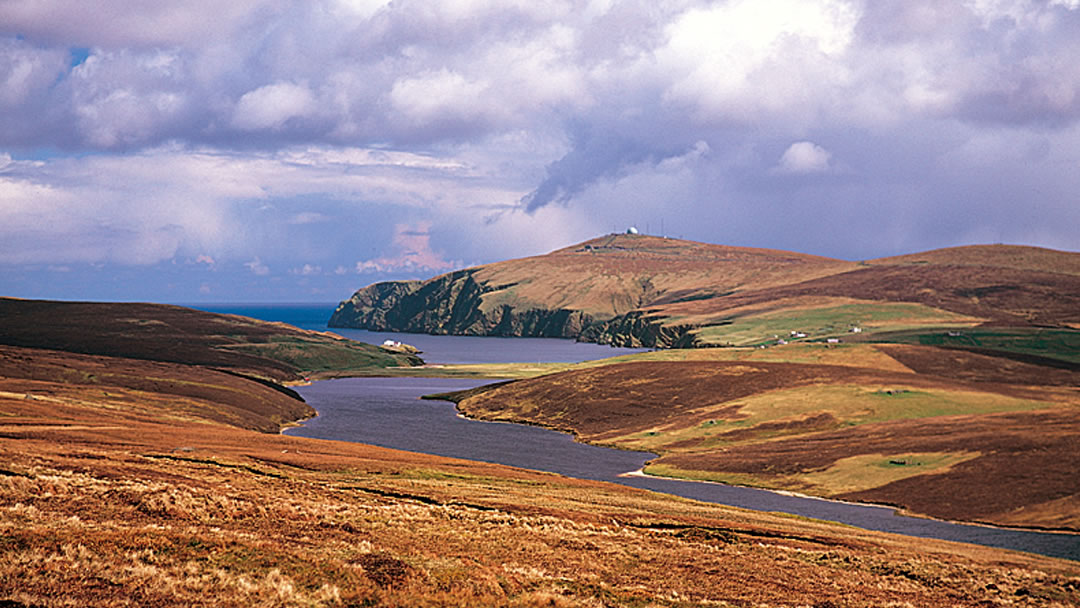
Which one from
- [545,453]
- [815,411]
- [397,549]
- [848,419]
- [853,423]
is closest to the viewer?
[397,549]

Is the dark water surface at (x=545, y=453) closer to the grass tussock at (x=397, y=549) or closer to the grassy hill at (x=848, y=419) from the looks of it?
the grassy hill at (x=848, y=419)

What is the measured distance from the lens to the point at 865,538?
56.3 metres

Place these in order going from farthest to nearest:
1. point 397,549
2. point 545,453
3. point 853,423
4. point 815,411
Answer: point 815,411 < point 545,453 < point 853,423 < point 397,549

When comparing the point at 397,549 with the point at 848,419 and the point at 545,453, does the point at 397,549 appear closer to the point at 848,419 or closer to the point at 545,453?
the point at 545,453

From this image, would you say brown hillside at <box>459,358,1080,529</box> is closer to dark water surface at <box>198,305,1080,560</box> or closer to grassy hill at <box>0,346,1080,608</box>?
dark water surface at <box>198,305,1080,560</box>

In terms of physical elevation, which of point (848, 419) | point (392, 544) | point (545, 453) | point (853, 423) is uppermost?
point (392, 544)

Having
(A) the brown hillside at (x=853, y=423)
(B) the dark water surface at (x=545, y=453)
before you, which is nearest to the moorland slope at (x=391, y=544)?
(B) the dark water surface at (x=545, y=453)

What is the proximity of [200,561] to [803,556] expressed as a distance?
29244 mm

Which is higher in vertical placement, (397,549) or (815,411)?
(397,549)

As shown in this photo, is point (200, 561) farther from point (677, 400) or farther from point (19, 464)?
point (677, 400)

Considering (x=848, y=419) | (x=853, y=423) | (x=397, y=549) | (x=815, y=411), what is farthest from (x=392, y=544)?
(x=815, y=411)

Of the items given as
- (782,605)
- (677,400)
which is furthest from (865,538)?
(677,400)

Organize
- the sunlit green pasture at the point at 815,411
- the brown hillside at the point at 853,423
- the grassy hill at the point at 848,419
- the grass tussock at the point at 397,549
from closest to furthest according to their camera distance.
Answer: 1. the grass tussock at the point at 397,549
2. the brown hillside at the point at 853,423
3. the grassy hill at the point at 848,419
4. the sunlit green pasture at the point at 815,411

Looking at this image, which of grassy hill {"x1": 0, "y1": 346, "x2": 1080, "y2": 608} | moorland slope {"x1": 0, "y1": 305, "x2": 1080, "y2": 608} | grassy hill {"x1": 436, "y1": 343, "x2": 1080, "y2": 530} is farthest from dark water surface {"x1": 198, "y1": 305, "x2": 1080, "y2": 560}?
grassy hill {"x1": 0, "y1": 346, "x2": 1080, "y2": 608}
